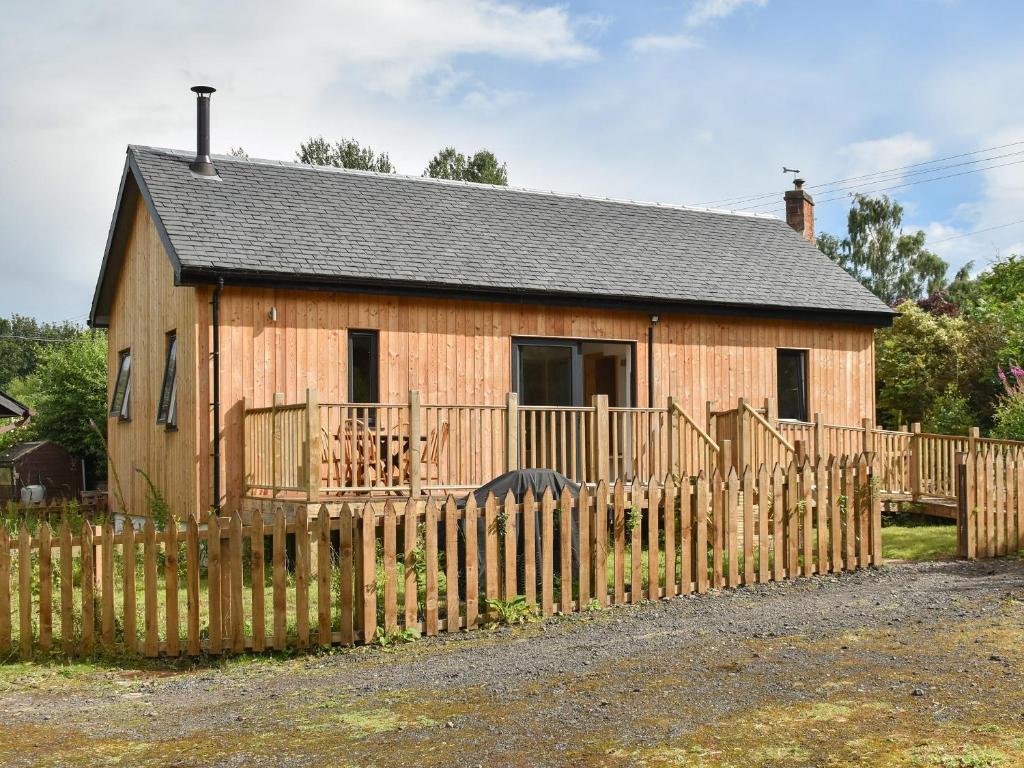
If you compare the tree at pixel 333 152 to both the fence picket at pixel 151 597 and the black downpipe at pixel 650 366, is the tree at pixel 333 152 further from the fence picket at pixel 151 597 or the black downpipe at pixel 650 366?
the fence picket at pixel 151 597

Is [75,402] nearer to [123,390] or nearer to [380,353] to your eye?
[123,390]

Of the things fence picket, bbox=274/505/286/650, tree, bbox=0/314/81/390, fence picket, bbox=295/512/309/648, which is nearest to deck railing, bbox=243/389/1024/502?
fence picket, bbox=295/512/309/648

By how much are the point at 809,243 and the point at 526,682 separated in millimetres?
18304

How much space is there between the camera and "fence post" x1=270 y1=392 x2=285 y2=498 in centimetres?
1347

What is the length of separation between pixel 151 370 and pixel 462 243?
5511mm

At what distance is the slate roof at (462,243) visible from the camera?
51.3ft

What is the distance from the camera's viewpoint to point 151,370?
17.6 meters

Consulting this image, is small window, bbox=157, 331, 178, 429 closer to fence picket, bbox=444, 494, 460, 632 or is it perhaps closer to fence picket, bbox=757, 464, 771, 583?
fence picket, bbox=444, 494, 460, 632

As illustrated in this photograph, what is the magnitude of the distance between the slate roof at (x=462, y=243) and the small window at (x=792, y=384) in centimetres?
97

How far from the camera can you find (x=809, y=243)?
77.6 ft

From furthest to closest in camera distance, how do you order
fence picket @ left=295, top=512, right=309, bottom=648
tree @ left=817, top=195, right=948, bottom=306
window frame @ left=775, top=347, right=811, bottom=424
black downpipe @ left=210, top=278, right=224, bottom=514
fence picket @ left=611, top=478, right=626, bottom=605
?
tree @ left=817, top=195, right=948, bottom=306, window frame @ left=775, top=347, right=811, bottom=424, black downpipe @ left=210, top=278, right=224, bottom=514, fence picket @ left=611, top=478, right=626, bottom=605, fence picket @ left=295, top=512, right=309, bottom=648

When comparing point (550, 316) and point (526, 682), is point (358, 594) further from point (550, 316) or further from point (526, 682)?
point (550, 316)

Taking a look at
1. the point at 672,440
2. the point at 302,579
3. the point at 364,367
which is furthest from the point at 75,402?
the point at 302,579

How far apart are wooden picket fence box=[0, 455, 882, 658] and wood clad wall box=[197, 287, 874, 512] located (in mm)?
3984
